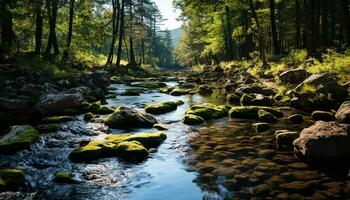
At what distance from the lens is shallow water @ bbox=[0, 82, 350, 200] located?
838 centimetres

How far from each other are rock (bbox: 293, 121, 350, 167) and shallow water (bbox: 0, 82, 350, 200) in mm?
385

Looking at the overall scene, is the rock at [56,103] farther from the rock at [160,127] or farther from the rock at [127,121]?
the rock at [160,127]

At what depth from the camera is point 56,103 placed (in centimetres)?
1797

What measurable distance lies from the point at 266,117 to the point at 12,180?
9832mm

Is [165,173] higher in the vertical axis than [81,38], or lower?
lower

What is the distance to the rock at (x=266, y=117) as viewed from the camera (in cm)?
1517

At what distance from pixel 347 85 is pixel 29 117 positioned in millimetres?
13481

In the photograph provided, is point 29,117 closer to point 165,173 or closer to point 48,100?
point 48,100

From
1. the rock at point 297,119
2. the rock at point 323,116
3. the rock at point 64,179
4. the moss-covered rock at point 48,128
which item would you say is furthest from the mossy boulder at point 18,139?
the rock at point 323,116

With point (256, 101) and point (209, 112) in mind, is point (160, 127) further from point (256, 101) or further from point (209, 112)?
point (256, 101)

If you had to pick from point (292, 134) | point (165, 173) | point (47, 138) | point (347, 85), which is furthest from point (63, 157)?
point (347, 85)

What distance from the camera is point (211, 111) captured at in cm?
1712

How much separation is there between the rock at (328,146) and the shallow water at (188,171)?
39 cm

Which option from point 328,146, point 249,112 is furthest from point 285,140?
point 249,112
